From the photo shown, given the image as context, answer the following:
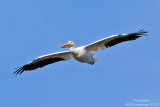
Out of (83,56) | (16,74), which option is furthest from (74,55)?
(16,74)

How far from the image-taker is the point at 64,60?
63.9 feet

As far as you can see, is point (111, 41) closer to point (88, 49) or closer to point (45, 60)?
point (88, 49)

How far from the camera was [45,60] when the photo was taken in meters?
19.7

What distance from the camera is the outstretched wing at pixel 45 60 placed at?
19.3m

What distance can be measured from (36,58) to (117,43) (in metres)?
3.26

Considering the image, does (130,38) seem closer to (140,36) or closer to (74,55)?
(140,36)

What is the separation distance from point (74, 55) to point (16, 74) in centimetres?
307

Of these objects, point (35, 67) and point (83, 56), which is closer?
point (83, 56)

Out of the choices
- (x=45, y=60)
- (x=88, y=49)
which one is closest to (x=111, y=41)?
(x=88, y=49)

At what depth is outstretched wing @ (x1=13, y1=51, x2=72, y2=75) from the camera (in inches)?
758

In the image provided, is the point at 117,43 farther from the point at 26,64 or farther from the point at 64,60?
the point at 26,64

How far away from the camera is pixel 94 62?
61.7ft

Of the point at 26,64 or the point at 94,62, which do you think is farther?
the point at 26,64

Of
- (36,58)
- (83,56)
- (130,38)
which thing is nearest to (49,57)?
(36,58)
